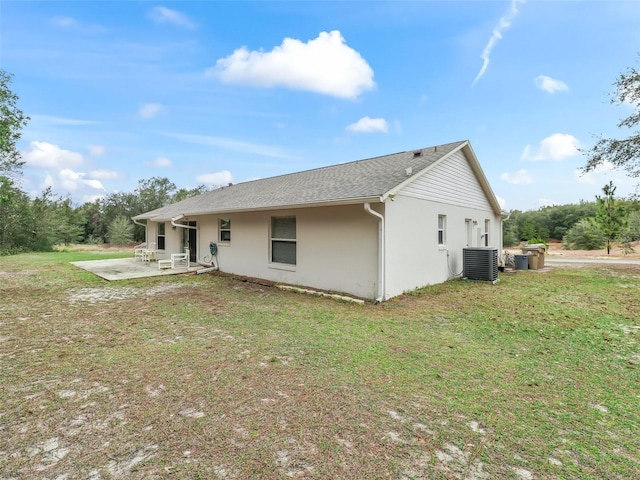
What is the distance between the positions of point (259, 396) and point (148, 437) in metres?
0.94

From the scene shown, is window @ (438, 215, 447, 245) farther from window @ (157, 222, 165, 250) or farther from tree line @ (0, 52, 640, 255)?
window @ (157, 222, 165, 250)

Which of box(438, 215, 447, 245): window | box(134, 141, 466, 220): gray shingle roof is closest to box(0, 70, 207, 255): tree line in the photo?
box(134, 141, 466, 220): gray shingle roof

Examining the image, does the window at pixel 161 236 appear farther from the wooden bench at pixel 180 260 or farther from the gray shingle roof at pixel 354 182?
the gray shingle roof at pixel 354 182

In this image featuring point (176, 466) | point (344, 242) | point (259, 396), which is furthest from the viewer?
point (344, 242)

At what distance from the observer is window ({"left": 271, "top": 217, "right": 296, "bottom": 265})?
906cm

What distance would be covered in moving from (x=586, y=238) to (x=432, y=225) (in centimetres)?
3201

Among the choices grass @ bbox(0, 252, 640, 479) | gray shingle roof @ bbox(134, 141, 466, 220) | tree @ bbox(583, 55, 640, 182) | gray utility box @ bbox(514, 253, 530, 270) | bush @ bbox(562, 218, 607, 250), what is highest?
tree @ bbox(583, 55, 640, 182)

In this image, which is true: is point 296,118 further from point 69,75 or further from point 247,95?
point 69,75

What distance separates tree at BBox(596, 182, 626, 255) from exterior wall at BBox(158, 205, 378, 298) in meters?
27.4

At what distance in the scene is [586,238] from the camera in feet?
99.9

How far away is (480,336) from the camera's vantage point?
15.4 feet

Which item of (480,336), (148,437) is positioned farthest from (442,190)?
(148,437)

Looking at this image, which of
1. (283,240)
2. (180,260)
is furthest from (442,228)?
(180,260)

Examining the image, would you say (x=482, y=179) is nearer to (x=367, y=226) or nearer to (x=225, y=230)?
(x=367, y=226)
